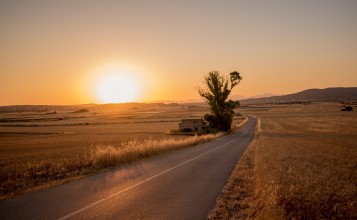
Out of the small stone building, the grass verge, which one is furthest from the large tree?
the grass verge

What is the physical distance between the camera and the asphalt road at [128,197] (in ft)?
30.2

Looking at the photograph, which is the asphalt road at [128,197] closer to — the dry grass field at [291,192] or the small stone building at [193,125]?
the dry grass field at [291,192]

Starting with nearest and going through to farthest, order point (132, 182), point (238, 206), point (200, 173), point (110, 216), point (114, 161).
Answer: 1. point (110, 216)
2. point (238, 206)
3. point (132, 182)
4. point (200, 173)
5. point (114, 161)

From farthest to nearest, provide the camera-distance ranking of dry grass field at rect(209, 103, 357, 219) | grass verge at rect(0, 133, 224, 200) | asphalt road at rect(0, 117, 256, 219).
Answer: grass verge at rect(0, 133, 224, 200), asphalt road at rect(0, 117, 256, 219), dry grass field at rect(209, 103, 357, 219)

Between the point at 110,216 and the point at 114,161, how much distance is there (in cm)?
1048

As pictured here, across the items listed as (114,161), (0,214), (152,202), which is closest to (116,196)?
(152,202)

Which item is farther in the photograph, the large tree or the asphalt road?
the large tree

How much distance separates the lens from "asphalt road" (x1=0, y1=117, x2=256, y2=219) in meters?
9.20

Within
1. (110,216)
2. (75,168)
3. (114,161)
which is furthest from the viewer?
(114,161)

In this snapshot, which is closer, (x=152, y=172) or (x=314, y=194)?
(x=314, y=194)

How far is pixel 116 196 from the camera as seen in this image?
11.3 metres

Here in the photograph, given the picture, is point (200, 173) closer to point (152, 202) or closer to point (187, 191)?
point (187, 191)

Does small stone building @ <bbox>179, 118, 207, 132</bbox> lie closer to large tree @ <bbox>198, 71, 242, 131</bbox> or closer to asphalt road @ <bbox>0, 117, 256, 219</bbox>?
large tree @ <bbox>198, 71, 242, 131</bbox>

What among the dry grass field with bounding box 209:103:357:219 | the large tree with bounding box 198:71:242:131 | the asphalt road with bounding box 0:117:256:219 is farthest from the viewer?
the large tree with bounding box 198:71:242:131
